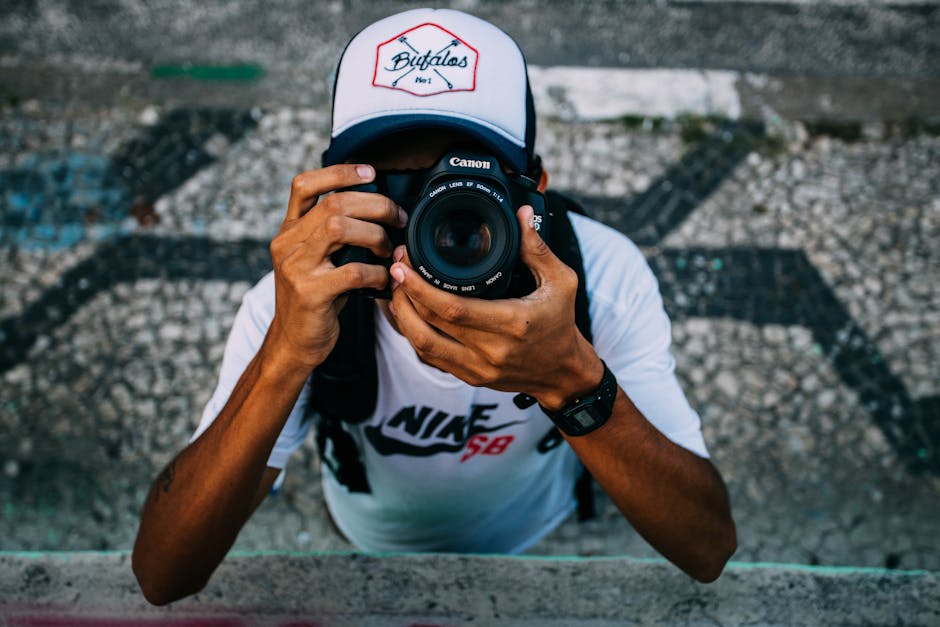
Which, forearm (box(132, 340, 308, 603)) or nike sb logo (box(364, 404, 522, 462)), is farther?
nike sb logo (box(364, 404, 522, 462))

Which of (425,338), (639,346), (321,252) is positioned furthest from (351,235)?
(639,346)

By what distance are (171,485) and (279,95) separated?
263 cm

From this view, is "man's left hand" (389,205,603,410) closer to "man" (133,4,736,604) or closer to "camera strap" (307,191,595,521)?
"man" (133,4,736,604)

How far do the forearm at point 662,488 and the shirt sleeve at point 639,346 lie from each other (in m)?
0.09

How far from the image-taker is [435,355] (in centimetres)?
134

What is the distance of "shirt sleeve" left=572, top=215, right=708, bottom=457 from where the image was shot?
1636mm

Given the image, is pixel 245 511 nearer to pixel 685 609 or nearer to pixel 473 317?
pixel 473 317

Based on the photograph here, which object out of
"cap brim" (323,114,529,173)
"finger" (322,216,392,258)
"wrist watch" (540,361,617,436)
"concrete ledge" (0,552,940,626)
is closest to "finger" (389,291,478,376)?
"finger" (322,216,392,258)

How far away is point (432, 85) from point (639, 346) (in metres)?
0.74

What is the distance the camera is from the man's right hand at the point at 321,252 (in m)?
1.33

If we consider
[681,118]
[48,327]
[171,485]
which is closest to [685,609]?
[171,485]

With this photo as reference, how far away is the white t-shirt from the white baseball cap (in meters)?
0.37

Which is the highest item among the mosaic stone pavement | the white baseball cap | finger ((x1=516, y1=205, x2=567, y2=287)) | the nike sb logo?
the white baseball cap

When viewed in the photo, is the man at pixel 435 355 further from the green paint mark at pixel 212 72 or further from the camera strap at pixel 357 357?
the green paint mark at pixel 212 72
